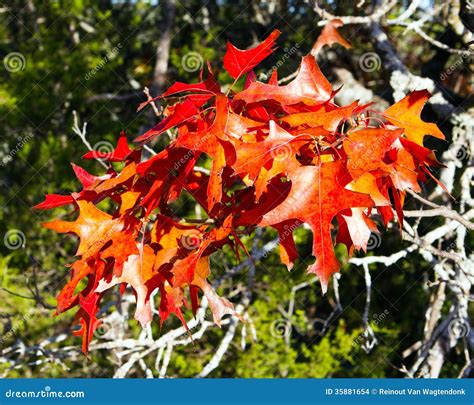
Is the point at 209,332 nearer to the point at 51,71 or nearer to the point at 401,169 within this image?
the point at 51,71

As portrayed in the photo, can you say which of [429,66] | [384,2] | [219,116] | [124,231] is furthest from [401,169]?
[429,66]

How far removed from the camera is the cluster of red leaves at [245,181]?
3.43 feet
